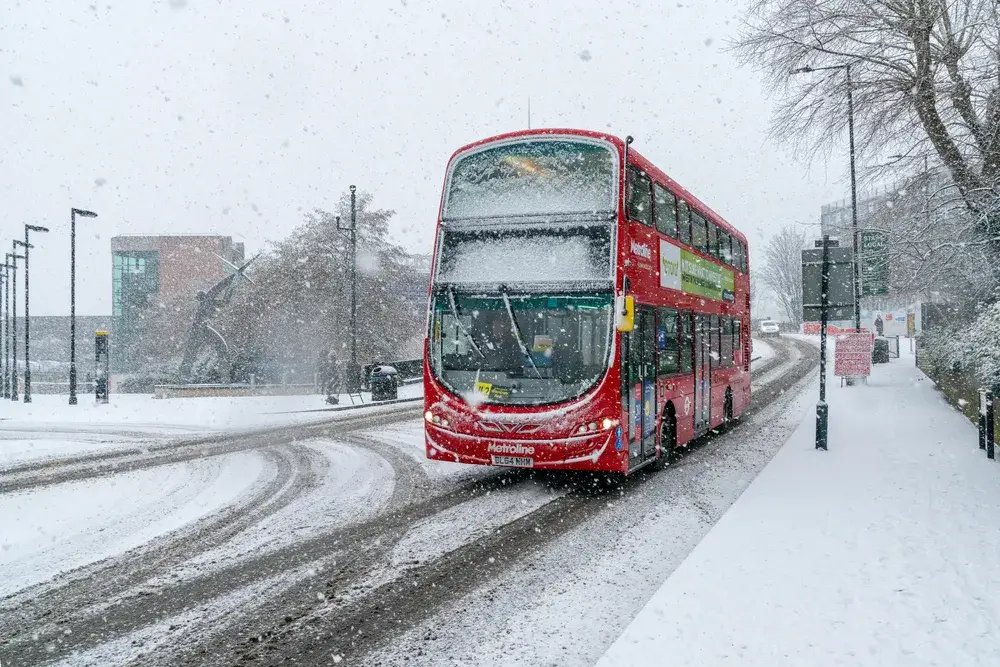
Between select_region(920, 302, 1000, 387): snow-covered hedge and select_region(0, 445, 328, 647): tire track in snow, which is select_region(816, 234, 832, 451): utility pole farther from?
select_region(0, 445, 328, 647): tire track in snow

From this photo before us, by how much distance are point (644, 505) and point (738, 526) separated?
153 centimetres

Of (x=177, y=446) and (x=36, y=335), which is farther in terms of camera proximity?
(x=36, y=335)

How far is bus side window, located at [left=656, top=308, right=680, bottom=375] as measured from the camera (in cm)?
998

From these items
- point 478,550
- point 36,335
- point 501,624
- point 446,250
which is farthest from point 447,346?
point 36,335

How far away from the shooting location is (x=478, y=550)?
638cm

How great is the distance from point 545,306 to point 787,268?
8628 cm

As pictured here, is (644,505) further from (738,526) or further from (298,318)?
(298,318)

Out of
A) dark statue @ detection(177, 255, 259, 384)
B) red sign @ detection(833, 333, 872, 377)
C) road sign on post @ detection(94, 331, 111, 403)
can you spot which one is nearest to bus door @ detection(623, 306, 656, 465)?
red sign @ detection(833, 333, 872, 377)

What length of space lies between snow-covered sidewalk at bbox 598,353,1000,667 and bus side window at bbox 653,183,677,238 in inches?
142

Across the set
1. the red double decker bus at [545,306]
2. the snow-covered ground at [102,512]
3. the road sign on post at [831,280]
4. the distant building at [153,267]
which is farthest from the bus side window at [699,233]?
the distant building at [153,267]

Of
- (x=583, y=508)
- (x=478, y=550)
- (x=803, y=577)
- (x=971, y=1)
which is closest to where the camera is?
(x=803, y=577)

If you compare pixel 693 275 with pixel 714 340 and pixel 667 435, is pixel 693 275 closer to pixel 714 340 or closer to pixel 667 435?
pixel 714 340

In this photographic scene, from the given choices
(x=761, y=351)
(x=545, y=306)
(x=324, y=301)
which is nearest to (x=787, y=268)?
(x=761, y=351)

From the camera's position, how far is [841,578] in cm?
532
